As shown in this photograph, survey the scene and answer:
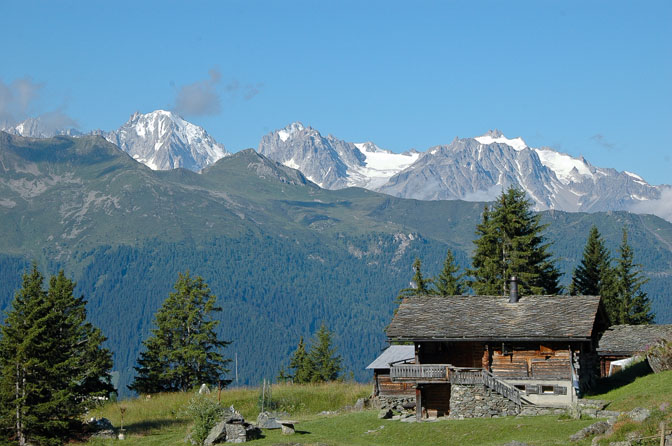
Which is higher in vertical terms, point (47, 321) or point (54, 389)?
point (47, 321)

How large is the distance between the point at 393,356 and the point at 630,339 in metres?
16.8

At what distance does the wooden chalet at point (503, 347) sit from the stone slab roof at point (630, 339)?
10.3m

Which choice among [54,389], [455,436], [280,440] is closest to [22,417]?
[54,389]

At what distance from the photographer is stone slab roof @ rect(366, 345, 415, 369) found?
65.6m

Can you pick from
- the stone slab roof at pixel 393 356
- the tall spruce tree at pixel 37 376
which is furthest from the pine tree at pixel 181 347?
the tall spruce tree at pixel 37 376

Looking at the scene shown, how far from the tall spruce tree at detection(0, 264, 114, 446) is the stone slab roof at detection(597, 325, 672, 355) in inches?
1393

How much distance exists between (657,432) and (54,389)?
99.4ft

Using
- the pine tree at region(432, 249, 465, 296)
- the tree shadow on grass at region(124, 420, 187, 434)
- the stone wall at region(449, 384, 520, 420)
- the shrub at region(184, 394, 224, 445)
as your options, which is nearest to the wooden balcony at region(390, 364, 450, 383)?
the stone wall at region(449, 384, 520, 420)

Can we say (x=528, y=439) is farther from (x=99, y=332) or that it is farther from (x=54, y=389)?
(x=99, y=332)

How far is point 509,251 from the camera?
82188 millimetres

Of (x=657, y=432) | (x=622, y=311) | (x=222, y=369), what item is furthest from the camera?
(x=622, y=311)

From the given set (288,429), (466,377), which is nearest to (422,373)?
(466,377)

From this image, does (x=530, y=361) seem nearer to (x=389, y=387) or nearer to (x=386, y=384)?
(x=389, y=387)

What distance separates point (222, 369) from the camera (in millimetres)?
80750
